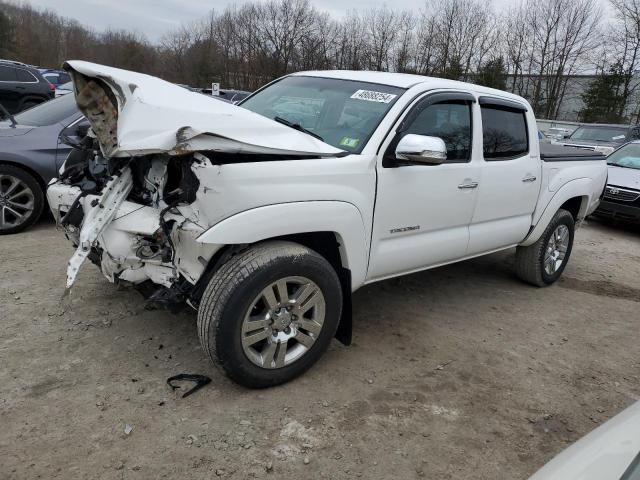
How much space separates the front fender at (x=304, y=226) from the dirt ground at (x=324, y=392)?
772mm

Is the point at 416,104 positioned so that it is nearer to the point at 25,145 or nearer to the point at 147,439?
the point at 147,439

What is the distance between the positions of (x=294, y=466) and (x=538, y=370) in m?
2.03

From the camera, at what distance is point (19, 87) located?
38.0 ft

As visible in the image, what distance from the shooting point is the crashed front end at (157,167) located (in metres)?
2.57

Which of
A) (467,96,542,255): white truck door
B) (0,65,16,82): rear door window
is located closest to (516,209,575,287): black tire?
(467,96,542,255): white truck door

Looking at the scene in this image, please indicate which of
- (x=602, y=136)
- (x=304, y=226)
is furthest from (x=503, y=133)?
(x=602, y=136)

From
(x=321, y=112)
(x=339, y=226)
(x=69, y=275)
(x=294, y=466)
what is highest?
(x=321, y=112)

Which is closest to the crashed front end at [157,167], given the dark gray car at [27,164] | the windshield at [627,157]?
the dark gray car at [27,164]

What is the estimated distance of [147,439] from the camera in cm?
257

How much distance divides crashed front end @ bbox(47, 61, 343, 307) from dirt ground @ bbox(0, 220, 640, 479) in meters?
0.62

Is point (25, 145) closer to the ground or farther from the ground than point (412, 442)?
farther from the ground

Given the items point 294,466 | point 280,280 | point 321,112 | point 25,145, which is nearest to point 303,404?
point 294,466

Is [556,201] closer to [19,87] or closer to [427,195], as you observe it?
[427,195]

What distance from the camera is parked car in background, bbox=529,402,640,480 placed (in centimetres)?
141
